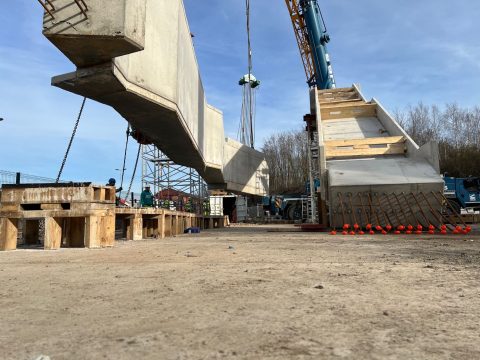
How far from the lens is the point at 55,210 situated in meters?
6.93

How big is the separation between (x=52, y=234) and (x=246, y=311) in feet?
18.6

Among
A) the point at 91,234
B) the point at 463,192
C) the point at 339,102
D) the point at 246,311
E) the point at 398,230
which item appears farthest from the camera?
the point at 463,192

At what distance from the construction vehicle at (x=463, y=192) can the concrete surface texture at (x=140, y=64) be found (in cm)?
1529

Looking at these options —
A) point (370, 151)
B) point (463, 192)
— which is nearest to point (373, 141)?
point (370, 151)

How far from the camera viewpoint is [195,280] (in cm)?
342

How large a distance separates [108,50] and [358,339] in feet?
17.3

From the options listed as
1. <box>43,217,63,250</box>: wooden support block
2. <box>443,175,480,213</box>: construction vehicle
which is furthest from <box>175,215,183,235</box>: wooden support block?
<box>443,175,480,213</box>: construction vehicle

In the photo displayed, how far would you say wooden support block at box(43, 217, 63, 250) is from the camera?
6.81m

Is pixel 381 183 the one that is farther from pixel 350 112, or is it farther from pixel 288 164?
pixel 288 164

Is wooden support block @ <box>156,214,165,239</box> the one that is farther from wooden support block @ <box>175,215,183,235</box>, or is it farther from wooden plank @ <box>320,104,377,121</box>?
wooden plank @ <box>320,104,377,121</box>

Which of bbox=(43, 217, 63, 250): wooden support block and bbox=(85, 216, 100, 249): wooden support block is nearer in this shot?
bbox=(43, 217, 63, 250): wooden support block

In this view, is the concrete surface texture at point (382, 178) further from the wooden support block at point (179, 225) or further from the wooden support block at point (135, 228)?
the wooden support block at point (179, 225)

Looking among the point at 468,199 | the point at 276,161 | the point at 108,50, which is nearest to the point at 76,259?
the point at 108,50

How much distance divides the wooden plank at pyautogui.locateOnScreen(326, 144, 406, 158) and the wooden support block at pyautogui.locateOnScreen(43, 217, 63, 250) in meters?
7.32
